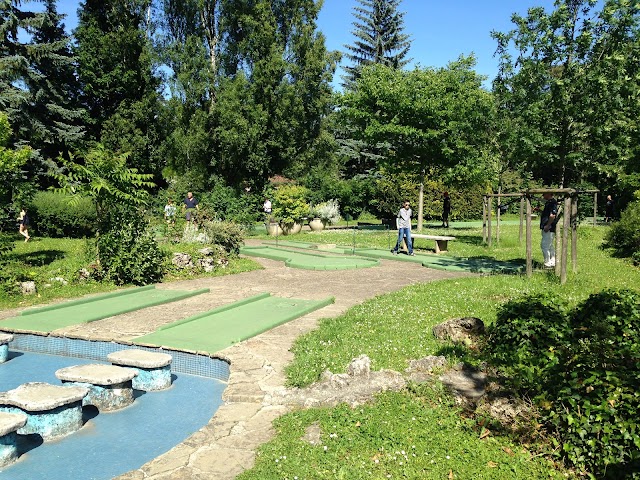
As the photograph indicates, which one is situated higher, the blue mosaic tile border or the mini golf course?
the mini golf course

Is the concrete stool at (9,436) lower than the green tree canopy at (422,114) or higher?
lower

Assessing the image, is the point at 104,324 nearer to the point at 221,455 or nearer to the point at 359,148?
the point at 221,455

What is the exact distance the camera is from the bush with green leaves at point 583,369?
3508 millimetres

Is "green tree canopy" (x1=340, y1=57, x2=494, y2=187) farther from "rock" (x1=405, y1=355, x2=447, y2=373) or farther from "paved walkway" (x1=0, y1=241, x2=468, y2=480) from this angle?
"rock" (x1=405, y1=355, x2=447, y2=373)

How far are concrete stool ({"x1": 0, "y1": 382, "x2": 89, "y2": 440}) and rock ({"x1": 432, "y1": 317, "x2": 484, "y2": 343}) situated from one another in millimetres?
4069

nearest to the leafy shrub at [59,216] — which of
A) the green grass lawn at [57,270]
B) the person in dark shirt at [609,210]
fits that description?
the green grass lawn at [57,270]

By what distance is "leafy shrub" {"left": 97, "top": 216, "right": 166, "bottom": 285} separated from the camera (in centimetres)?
1093

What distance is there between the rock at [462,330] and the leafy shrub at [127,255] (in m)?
6.91

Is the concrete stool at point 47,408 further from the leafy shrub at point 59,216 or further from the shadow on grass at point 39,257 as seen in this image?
the leafy shrub at point 59,216

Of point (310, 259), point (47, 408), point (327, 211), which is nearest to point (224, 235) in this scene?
point (310, 259)

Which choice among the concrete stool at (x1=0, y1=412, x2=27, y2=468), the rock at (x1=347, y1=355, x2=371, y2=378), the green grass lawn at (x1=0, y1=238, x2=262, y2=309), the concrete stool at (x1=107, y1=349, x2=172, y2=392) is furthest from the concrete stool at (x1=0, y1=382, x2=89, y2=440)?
the green grass lawn at (x1=0, y1=238, x2=262, y2=309)

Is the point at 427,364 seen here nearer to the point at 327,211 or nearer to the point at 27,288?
the point at 27,288

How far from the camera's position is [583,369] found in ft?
13.3

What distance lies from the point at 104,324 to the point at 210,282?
3818 mm
